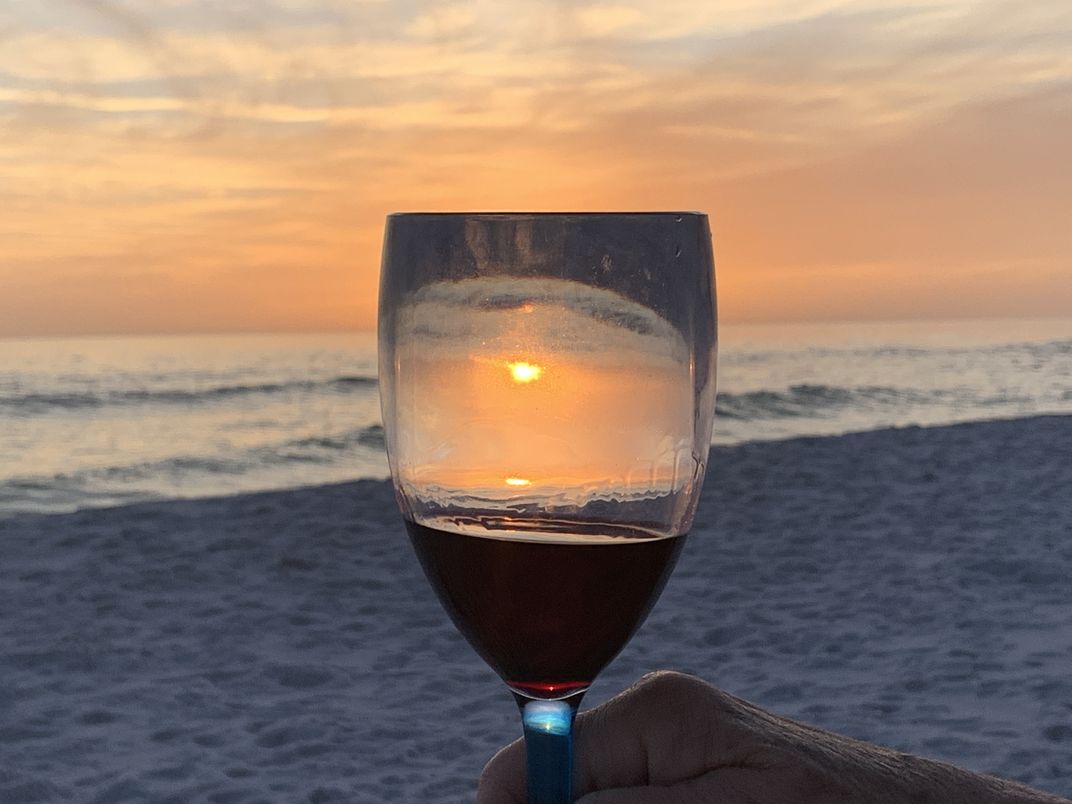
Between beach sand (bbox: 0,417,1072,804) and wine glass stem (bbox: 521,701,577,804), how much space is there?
3.78m

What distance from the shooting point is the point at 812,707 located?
5066mm

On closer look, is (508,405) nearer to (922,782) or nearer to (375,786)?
(922,782)

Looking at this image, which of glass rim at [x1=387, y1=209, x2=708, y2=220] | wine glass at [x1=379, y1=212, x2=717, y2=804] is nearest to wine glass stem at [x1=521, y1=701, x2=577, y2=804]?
wine glass at [x1=379, y1=212, x2=717, y2=804]

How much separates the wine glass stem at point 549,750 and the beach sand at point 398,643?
3.78 meters

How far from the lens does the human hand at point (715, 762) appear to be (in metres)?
0.87

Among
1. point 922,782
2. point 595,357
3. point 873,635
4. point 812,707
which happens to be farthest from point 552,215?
point 873,635

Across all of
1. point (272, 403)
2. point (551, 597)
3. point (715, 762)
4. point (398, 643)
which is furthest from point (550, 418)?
point (272, 403)

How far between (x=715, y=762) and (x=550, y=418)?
1.11 feet

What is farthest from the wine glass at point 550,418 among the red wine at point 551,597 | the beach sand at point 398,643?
the beach sand at point 398,643

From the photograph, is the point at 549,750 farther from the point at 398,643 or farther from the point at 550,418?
the point at 398,643

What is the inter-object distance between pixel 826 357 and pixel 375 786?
30930 mm

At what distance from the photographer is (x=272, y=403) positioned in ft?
72.8

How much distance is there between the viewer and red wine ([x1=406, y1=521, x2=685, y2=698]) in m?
0.76

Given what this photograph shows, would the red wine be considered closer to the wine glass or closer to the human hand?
the wine glass
